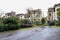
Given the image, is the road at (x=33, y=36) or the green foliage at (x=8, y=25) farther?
the green foliage at (x=8, y=25)

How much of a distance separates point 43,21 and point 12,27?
56.7m

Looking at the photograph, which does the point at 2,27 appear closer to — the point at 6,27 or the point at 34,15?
the point at 6,27

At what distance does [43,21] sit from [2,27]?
62314mm

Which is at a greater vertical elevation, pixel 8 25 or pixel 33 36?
pixel 8 25

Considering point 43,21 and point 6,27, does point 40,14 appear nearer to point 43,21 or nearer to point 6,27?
point 43,21

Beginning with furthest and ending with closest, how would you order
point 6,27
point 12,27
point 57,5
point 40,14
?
point 40,14
point 57,5
point 12,27
point 6,27

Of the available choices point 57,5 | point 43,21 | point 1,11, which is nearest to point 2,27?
point 1,11

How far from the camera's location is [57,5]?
80875 millimetres

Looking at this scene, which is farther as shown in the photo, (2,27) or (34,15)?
(34,15)

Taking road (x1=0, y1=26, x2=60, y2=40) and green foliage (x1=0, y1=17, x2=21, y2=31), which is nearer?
road (x1=0, y1=26, x2=60, y2=40)

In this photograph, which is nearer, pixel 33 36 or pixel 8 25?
pixel 33 36

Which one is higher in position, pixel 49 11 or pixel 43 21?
pixel 49 11

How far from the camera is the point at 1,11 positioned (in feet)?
203

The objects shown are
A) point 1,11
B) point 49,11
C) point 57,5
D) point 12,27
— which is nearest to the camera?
point 12,27
